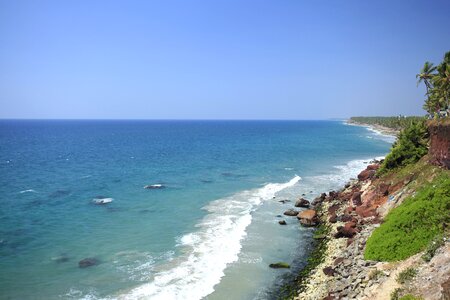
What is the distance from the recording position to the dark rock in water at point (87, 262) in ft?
85.8

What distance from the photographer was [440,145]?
30.2 meters

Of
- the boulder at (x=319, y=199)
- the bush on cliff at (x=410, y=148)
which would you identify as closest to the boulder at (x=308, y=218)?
the boulder at (x=319, y=199)

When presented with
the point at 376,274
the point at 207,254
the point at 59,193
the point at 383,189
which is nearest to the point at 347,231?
the point at 383,189

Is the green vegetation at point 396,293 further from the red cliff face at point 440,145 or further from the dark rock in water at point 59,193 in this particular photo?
the dark rock in water at point 59,193

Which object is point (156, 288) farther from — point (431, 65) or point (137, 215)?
point (431, 65)

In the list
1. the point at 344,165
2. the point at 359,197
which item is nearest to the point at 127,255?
the point at 359,197

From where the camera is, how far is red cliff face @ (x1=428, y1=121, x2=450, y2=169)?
94.6ft

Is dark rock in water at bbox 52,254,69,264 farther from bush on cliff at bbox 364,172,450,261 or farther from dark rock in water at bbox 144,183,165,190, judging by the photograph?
bush on cliff at bbox 364,172,450,261

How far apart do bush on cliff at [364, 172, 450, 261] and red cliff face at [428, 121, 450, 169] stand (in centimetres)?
441

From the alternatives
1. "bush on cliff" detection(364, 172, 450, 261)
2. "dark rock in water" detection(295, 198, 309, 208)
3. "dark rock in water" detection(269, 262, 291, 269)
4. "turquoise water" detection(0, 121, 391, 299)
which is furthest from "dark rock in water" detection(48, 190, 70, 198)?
"bush on cliff" detection(364, 172, 450, 261)

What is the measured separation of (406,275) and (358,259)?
6068mm

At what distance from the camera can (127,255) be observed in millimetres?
28141

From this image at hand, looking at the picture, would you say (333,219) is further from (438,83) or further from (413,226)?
(438,83)

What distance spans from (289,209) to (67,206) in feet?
91.5
